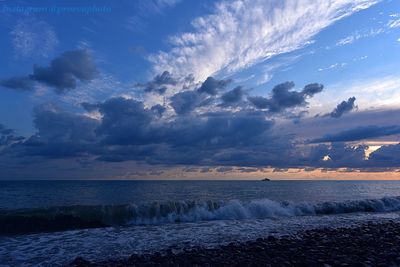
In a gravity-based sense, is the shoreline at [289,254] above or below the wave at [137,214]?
below

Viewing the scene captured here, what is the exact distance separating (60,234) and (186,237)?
322 inches

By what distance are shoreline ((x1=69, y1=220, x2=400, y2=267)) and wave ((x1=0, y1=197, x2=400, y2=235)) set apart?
40.9 feet

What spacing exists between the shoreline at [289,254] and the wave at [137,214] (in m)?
12.5

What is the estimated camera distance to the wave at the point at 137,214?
25422mm

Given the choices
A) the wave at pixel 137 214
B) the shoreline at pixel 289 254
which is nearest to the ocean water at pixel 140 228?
the wave at pixel 137 214

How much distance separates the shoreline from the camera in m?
12.9

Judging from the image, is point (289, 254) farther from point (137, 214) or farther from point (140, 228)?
point (137, 214)

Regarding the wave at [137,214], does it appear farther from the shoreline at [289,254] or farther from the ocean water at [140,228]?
the shoreline at [289,254]

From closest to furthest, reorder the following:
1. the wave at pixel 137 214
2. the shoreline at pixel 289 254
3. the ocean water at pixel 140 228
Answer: the shoreline at pixel 289 254 → the ocean water at pixel 140 228 → the wave at pixel 137 214

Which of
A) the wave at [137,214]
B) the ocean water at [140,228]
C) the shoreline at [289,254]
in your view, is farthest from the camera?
the wave at [137,214]

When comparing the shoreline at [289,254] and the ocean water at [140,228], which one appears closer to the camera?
the shoreline at [289,254]

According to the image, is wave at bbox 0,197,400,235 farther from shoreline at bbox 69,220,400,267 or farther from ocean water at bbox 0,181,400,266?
shoreline at bbox 69,220,400,267

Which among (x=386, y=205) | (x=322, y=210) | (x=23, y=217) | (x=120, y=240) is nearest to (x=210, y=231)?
(x=120, y=240)

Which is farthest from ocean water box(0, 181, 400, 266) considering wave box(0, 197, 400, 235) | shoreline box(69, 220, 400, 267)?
shoreline box(69, 220, 400, 267)
